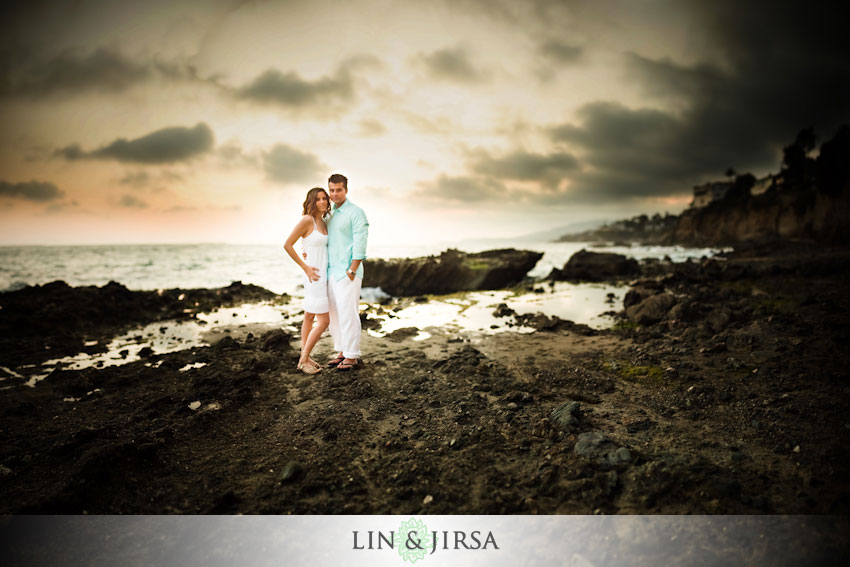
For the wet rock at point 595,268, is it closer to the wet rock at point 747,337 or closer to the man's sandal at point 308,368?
the wet rock at point 747,337

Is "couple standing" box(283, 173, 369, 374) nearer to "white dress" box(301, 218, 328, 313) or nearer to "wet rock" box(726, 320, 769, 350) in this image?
"white dress" box(301, 218, 328, 313)

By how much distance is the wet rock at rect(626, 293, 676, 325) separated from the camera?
8.16 m

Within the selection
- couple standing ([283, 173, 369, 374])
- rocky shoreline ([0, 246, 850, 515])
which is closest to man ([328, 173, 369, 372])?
couple standing ([283, 173, 369, 374])

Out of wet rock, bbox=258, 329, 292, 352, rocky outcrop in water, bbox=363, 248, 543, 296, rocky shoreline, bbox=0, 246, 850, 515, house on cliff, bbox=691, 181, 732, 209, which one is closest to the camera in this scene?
rocky shoreline, bbox=0, 246, 850, 515

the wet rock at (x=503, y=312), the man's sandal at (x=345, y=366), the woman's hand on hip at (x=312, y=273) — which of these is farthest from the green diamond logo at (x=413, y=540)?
the wet rock at (x=503, y=312)

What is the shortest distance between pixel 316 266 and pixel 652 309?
7.38 metres

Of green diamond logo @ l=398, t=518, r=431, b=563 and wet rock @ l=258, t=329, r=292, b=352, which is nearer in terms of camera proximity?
green diamond logo @ l=398, t=518, r=431, b=563

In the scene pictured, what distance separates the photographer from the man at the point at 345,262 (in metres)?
5.59

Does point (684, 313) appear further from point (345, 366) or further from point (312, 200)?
point (312, 200)

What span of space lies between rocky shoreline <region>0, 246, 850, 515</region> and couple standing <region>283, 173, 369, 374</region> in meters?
0.59

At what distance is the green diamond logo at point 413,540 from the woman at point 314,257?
346cm

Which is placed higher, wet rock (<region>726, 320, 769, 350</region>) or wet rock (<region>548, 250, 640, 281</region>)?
wet rock (<region>548, 250, 640, 281</region>)

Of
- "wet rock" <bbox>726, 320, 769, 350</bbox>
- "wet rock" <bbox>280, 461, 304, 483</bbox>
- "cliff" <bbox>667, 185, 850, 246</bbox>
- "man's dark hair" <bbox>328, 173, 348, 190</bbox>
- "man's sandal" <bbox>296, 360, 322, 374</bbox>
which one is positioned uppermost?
"cliff" <bbox>667, 185, 850, 246</bbox>

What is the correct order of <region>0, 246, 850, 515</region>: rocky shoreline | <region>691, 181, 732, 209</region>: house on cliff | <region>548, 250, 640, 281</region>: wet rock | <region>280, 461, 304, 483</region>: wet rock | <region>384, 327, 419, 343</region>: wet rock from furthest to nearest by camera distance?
<region>691, 181, 732, 209</region>: house on cliff
<region>548, 250, 640, 281</region>: wet rock
<region>384, 327, 419, 343</region>: wet rock
<region>280, 461, 304, 483</region>: wet rock
<region>0, 246, 850, 515</region>: rocky shoreline
